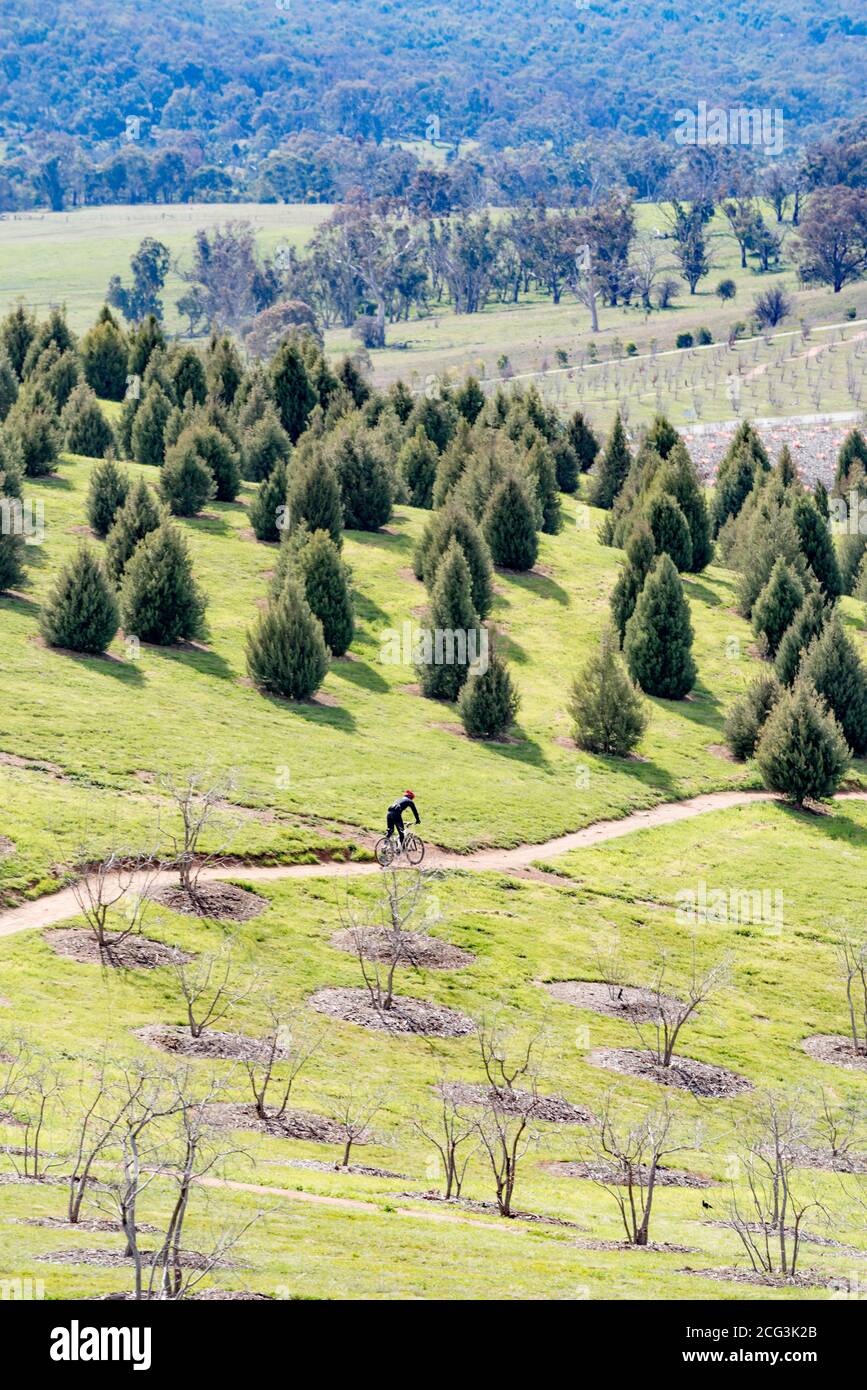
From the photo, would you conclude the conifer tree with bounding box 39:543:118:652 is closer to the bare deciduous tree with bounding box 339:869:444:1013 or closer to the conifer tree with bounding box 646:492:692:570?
the bare deciduous tree with bounding box 339:869:444:1013

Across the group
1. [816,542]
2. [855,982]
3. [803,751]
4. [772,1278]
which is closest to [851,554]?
[816,542]

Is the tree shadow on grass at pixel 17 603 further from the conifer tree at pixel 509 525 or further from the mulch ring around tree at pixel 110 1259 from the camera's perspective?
the mulch ring around tree at pixel 110 1259

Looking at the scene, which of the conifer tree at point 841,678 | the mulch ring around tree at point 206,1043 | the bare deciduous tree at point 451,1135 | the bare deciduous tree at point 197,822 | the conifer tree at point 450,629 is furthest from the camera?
the conifer tree at point 841,678

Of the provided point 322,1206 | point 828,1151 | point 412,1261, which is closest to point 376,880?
point 828,1151

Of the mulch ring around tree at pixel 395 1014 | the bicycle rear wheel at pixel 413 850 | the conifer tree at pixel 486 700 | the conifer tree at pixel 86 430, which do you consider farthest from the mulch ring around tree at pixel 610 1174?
the conifer tree at pixel 86 430

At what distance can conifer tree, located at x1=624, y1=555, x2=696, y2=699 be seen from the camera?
239ft

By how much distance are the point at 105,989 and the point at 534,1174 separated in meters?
10.1

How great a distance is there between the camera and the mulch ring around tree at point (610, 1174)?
3122cm

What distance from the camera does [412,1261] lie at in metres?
22.5

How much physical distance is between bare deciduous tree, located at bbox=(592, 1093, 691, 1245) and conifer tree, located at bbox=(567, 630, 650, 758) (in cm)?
2977

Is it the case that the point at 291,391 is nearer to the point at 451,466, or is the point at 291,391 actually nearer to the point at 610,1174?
the point at 451,466

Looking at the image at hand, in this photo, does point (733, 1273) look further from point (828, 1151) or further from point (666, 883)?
point (666, 883)

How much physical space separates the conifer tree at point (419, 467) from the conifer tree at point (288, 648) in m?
33.3

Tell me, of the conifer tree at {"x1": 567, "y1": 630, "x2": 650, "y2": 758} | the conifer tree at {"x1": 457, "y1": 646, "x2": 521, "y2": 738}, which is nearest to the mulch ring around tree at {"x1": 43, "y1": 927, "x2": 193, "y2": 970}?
the conifer tree at {"x1": 457, "y1": 646, "x2": 521, "y2": 738}
